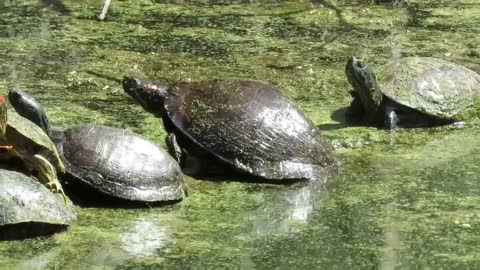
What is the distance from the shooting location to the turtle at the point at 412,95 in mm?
6125

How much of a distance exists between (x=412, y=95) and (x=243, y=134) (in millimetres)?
1656

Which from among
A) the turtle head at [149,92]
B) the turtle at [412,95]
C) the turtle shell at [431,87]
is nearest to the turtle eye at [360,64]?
the turtle at [412,95]

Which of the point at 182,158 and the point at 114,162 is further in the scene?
the point at 182,158

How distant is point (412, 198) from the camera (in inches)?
187

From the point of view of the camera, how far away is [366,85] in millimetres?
6180

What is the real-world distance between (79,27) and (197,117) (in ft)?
12.3

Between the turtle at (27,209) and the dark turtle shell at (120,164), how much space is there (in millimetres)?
291

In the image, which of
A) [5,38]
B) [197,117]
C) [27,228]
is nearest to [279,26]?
[5,38]

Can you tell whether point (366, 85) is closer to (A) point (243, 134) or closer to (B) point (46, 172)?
(A) point (243, 134)

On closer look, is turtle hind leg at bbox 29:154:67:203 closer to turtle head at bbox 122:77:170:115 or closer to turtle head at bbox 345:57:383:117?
turtle head at bbox 122:77:170:115

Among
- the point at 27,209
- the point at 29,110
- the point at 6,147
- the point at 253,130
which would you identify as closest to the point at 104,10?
the point at 253,130

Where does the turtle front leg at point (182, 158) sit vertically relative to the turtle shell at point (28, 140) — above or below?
below

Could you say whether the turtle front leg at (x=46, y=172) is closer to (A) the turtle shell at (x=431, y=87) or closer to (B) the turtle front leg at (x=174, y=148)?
(B) the turtle front leg at (x=174, y=148)

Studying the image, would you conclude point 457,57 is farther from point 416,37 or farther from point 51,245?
point 51,245
